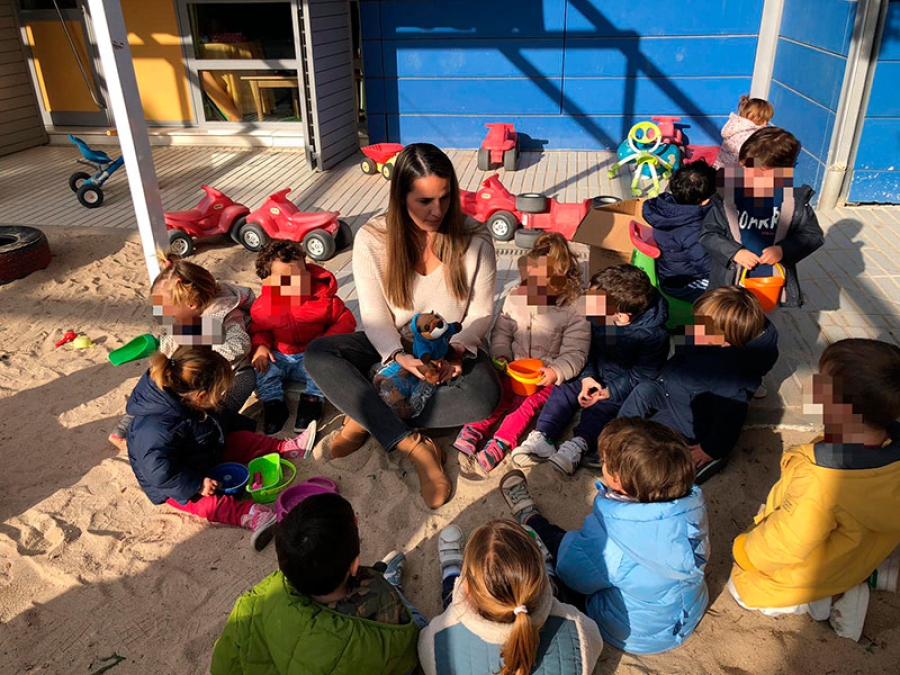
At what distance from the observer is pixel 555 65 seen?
8352 millimetres

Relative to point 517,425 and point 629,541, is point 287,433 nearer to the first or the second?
point 517,425

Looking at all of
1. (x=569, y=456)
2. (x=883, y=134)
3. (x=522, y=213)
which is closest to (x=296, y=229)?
(x=522, y=213)

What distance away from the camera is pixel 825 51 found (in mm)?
6215

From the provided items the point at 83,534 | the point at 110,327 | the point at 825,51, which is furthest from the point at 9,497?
the point at 825,51

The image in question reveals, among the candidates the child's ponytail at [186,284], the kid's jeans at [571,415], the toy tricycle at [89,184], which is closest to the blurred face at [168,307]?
the child's ponytail at [186,284]

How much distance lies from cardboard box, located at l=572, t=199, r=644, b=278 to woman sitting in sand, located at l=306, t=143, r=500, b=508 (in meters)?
1.24

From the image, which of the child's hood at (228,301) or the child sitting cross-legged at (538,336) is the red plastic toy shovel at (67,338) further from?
the child sitting cross-legged at (538,336)

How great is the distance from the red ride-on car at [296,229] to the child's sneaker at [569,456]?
307cm

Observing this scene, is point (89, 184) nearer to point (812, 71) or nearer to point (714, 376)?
point (714, 376)

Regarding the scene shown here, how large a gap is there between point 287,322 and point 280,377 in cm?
31

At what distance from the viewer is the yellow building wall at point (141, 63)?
29.3 ft

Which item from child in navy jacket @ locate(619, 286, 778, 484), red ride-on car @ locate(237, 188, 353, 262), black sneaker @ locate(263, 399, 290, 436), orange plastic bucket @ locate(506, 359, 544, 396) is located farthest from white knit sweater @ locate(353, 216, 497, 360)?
red ride-on car @ locate(237, 188, 353, 262)

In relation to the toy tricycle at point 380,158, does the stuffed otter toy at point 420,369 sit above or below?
above

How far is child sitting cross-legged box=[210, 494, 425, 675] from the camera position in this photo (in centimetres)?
191
